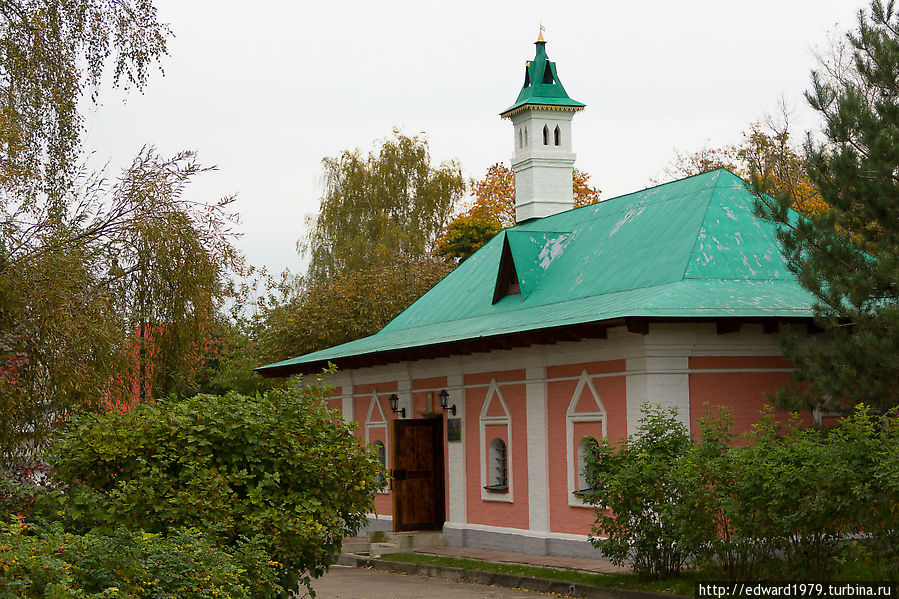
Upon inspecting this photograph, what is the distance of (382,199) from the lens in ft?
155

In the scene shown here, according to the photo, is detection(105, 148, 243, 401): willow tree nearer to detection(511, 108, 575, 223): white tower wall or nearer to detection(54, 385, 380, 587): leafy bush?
detection(54, 385, 380, 587): leafy bush

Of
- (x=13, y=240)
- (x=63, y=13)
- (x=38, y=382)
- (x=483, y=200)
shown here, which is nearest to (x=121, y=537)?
(x=38, y=382)

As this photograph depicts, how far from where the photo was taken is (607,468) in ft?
48.3

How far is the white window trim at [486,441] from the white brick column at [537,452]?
28.5 inches

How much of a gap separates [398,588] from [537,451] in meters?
4.07

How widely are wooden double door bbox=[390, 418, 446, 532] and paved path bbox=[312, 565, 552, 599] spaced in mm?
4163

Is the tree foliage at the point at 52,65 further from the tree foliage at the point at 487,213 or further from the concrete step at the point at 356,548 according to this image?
the tree foliage at the point at 487,213

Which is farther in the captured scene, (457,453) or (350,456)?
(457,453)

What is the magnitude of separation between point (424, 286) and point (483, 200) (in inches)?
497

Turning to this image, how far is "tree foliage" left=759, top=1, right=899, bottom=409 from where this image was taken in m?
14.0

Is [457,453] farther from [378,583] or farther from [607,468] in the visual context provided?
[607,468]

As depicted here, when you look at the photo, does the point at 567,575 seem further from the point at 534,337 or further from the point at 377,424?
the point at 377,424

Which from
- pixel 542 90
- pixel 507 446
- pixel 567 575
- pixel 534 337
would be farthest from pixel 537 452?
pixel 542 90

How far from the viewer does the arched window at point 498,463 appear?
20.8 metres
